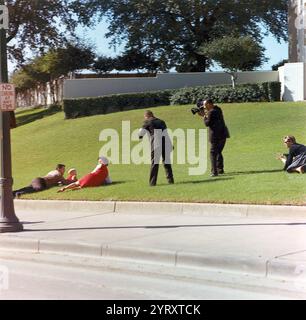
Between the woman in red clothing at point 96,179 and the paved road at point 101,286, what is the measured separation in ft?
22.5

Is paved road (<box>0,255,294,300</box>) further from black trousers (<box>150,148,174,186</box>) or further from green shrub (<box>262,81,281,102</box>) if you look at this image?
green shrub (<box>262,81,281,102</box>)

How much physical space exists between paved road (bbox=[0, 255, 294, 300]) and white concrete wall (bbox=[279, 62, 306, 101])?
22076 mm

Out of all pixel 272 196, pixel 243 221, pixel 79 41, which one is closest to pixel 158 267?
pixel 243 221

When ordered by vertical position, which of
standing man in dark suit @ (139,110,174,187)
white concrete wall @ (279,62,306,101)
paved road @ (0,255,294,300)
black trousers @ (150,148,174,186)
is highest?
white concrete wall @ (279,62,306,101)

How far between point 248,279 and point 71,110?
969 inches

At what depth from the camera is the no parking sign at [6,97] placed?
1155 cm

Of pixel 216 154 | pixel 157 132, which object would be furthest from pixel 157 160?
pixel 216 154

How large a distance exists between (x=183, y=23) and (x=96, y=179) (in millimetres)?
29686

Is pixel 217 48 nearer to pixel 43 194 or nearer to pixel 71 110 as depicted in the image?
pixel 71 110

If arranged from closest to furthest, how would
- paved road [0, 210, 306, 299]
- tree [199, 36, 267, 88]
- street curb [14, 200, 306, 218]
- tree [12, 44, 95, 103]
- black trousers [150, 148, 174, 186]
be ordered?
paved road [0, 210, 306, 299]
street curb [14, 200, 306, 218]
black trousers [150, 148, 174, 186]
tree [199, 36, 267, 88]
tree [12, 44, 95, 103]

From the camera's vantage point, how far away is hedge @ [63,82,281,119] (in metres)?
29.0

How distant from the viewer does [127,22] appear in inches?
1732

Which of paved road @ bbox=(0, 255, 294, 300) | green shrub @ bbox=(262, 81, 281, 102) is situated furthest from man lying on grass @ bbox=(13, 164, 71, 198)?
green shrub @ bbox=(262, 81, 281, 102)

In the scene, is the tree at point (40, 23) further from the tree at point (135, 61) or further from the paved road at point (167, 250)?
the paved road at point (167, 250)
